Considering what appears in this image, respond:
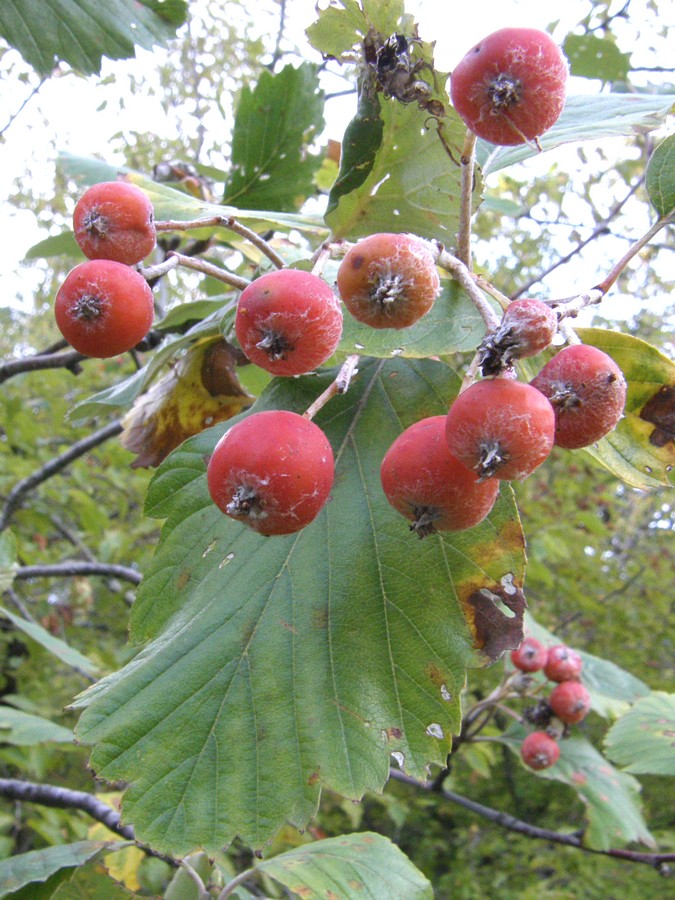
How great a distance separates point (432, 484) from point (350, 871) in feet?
4.42

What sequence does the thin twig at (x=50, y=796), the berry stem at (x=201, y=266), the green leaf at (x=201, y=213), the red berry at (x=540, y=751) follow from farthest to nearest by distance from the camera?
1. the red berry at (x=540, y=751)
2. the thin twig at (x=50, y=796)
3. the green leaf at (x=201, y=213)
4. the berry stem at (x=201, y=266)

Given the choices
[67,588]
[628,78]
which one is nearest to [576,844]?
[628,78]

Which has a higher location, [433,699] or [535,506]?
[433,699]

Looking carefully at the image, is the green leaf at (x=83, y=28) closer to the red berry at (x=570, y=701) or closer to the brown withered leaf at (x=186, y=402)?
the brown withered leaf at (x=186, y=402)

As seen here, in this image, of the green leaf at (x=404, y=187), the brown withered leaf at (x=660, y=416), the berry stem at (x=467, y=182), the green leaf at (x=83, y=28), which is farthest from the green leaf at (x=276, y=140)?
the brown withered leaf at (x=660, y=416)

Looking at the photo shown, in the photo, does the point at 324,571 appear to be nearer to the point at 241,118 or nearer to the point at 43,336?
the point at 241,118

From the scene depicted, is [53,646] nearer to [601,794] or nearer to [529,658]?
[529,658]

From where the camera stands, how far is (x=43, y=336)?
28.6 feet

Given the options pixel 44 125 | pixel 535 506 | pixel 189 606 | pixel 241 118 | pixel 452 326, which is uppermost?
pixel 44 125

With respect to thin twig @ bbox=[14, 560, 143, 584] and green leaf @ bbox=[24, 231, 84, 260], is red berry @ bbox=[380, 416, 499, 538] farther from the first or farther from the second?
thin twig @ bbox=[14, 560, 143, 584]

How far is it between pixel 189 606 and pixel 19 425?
13.9 feet

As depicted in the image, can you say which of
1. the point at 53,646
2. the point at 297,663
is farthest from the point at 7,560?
the point at 297,663

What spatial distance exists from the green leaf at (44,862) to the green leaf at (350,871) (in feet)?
1.75

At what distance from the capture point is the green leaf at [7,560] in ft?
9.05
